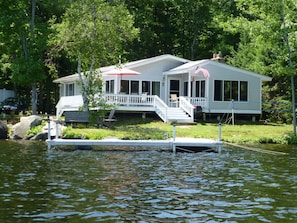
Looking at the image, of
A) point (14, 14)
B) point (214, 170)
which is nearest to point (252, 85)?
point (14, 14)

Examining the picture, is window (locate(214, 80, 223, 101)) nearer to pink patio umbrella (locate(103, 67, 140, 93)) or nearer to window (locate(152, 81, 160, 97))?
window (locate(152, 81, 160, 97))

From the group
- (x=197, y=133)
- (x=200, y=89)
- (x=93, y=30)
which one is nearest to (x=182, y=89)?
(x=200, y=89)

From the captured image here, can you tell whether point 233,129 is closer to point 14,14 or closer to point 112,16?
point 112,16

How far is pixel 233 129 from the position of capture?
28.5 metres

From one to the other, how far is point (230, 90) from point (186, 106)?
4139 millimetres

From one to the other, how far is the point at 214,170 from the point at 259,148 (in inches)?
284

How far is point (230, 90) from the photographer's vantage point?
116ft

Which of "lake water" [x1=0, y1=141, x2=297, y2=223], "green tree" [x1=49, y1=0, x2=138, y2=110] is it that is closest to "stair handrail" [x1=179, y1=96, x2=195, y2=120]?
"green tree" [x1=49, y1=0, x2=138, y2=110]

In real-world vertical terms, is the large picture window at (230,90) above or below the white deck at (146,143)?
above

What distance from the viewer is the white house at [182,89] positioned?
33031 mm

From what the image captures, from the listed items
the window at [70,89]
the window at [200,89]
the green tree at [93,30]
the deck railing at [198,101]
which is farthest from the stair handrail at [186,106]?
the window at [70,89]

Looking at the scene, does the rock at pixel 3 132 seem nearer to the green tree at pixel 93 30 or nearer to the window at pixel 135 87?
the green tree at pixel 93 30

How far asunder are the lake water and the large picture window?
14969mm

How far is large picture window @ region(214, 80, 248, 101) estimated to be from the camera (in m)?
35.0
